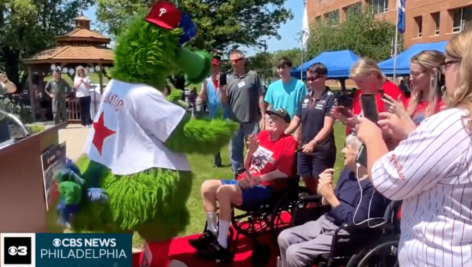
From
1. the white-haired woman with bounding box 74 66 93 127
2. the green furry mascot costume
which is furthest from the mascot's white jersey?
the white-haired woman with bounding box 74 66 93 127

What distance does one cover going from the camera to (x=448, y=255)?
1525mm

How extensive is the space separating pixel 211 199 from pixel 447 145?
2.76 m

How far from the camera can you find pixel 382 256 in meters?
2.80

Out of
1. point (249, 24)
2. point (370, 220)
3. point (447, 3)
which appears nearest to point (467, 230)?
point (370, 220)

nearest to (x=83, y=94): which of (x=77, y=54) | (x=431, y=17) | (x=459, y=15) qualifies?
(x=77, y=54)

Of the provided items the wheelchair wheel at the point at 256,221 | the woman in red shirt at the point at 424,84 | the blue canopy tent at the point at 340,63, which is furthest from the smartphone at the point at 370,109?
the blue canopy tent at the point at 340,63

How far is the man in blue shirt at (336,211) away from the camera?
3.03 metres

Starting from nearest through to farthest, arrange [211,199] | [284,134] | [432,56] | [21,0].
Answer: [432,56] → [211,199] → [284,134] → [21,0]

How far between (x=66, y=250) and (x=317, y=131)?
3076mm

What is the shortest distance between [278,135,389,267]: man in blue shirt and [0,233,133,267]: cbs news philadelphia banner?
46.2 inches

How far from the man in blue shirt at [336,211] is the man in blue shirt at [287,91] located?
256cm

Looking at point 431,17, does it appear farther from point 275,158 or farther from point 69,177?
point 69,177

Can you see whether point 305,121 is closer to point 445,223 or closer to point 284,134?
point 284,134

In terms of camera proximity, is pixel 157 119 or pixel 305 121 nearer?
pixel 157 119
